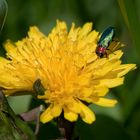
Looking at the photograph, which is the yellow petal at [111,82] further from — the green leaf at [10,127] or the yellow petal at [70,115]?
the green leaf at [10,127]

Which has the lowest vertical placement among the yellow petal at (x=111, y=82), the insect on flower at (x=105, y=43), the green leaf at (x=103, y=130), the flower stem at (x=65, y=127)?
the green leaf at (x=103, y=130)

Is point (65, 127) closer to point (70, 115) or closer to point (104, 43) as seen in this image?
point (70, 115)

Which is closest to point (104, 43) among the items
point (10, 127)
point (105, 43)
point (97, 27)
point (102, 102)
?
point (105, 43)

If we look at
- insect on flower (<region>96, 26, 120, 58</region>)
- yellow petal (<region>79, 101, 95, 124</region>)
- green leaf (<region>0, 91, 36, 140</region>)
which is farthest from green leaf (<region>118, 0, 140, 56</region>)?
green leaf (<region>0, 91, 36, 140</region>)

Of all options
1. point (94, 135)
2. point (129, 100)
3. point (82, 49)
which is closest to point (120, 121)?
point (129, 100)

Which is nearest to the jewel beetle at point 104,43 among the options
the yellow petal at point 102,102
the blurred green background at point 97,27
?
the yellow petal at point 102,102

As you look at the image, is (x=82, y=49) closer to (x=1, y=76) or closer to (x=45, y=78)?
(x=45, y=78)
